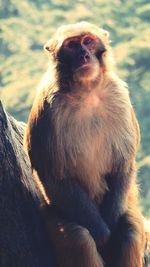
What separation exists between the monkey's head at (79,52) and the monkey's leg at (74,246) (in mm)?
1263

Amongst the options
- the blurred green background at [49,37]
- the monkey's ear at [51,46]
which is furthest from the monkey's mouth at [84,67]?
the blurred green background at [49,37]

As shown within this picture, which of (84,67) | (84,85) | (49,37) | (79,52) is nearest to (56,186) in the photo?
(84,85)

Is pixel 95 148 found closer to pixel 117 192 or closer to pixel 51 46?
pixel 117 192

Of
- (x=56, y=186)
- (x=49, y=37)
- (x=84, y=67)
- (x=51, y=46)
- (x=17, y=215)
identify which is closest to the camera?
(x=17, y=215)

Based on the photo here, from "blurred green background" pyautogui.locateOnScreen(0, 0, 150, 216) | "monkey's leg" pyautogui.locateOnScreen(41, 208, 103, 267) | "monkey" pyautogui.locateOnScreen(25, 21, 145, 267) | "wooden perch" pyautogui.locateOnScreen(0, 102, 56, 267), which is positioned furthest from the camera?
"blurred green background" pyautogui.locateOnScreen(0, 0, 150, 216)

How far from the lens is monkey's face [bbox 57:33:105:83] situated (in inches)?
254

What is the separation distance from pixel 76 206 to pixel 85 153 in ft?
1.52

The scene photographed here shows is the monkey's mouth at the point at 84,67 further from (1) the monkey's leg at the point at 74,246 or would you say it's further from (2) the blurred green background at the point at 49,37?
(2) the blurred green background at the point at 49,37

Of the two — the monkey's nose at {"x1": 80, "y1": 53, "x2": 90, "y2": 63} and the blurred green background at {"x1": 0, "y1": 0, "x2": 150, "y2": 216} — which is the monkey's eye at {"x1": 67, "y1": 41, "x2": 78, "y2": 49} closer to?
the monkey's nose at {"x1": 80, "y1": 53, "x2": 90, "y2": 63}

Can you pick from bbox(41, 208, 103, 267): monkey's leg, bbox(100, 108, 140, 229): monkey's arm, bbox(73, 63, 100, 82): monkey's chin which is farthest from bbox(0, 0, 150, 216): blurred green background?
bbox(41, 208, 103, 267): monkey's leg

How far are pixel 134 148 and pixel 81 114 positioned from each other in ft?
1.84

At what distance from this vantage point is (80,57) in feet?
21.2

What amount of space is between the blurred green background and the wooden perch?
34.6 feet

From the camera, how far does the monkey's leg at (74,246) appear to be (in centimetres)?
609
